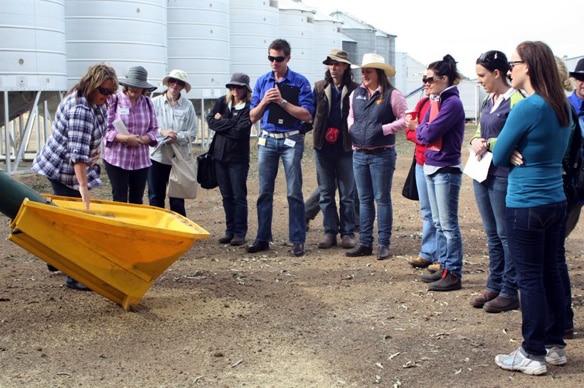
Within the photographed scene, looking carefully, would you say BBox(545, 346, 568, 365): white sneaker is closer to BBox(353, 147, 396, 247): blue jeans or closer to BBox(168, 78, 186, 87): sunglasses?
BBox(353, 147, 396, 247): blue jeans

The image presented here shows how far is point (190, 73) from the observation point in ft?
67.8

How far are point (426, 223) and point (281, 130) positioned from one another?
171 cm

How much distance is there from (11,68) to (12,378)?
32.5 feet

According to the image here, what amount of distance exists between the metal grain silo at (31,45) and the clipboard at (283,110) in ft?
23.5

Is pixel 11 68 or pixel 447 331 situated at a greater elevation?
pixel 11 68

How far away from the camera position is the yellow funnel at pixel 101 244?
5402 mm

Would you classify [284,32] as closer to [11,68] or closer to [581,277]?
[11,68]

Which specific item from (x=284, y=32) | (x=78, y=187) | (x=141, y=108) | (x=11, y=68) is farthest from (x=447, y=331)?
(x=284, y=32)

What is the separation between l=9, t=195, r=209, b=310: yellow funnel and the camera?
5.40 metres

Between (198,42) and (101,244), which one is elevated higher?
(198,42)

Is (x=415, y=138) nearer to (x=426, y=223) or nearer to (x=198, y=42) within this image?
(x=426, y=223)

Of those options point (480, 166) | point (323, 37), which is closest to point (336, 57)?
point (480, 166)

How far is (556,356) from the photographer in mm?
4930

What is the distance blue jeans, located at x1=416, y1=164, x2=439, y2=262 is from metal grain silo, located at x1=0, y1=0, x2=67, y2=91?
28.5ft
